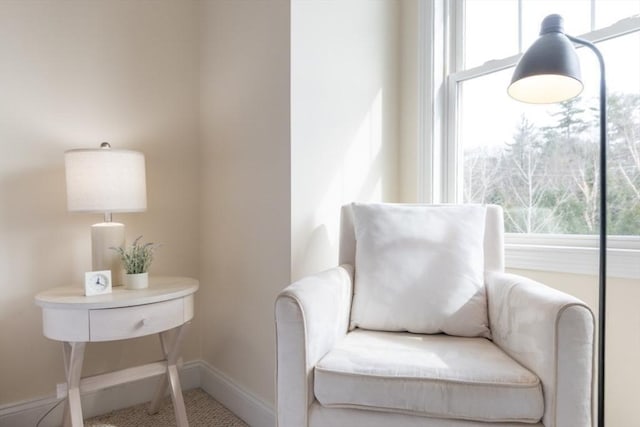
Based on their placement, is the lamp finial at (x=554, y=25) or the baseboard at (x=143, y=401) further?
the baseboard at (x=143, y=401)

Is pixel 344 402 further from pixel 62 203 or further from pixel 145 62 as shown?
pixel 145 62

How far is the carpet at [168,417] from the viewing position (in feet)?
6.13

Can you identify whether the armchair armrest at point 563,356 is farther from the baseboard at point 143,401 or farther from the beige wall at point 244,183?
the baseboard at point 143,401

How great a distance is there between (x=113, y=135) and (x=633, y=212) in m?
2.17

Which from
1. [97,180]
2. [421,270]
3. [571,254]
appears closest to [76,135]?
[97,180]

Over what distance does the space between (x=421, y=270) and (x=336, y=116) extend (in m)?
0.78

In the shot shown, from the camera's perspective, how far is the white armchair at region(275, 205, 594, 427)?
1022 millimetres

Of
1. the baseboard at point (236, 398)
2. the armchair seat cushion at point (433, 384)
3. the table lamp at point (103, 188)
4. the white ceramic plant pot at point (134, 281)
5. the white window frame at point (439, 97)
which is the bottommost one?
the baseboard at point (236, 398)

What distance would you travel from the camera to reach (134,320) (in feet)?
5.01

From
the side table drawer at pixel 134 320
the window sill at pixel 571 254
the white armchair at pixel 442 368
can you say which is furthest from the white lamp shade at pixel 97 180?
the window sill at pixel 571 254

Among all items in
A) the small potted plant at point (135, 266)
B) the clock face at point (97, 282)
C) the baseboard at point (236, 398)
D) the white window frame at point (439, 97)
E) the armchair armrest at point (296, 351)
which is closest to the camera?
the armchair armrest at point (296, 351)

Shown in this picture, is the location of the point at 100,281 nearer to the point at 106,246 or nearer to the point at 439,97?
the point at 106,246

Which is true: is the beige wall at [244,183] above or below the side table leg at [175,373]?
above

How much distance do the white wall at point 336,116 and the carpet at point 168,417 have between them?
0.79m
